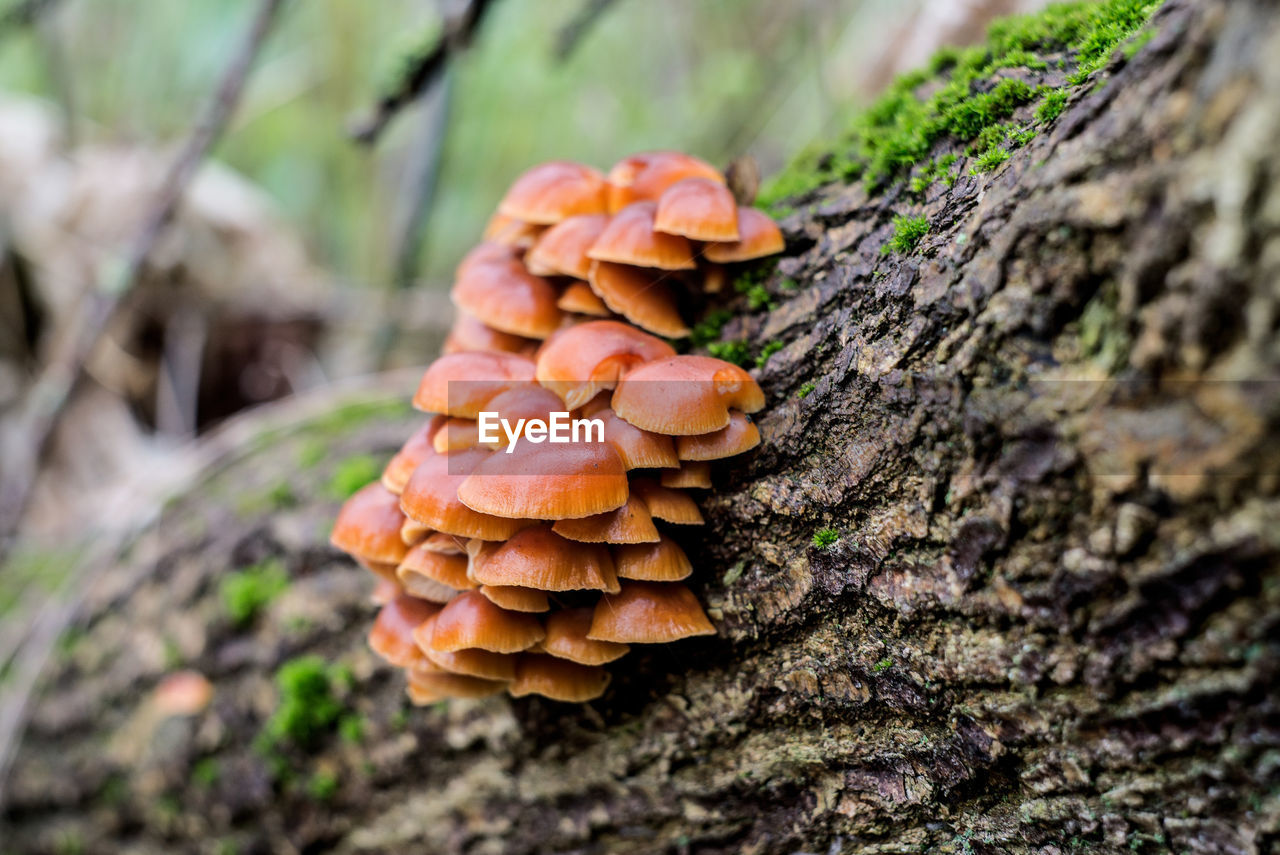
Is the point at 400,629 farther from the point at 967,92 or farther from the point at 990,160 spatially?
the point at 967,92

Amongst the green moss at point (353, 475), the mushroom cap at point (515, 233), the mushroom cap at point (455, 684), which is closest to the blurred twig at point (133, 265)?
the green moss at point (353, 475)

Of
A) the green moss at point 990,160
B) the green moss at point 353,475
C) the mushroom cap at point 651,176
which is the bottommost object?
the green moss at point 353,475

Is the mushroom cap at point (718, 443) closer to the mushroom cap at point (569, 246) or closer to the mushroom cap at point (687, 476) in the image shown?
the mushroom cap at point (687, 476)

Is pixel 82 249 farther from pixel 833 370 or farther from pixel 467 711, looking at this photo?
pixel 833 370

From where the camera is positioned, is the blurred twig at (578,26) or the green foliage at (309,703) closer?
the green foliage at (309,703)

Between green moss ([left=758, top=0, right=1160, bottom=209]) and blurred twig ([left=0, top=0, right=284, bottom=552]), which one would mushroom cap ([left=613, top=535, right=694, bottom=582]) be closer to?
green moss ([left=758, top=0, right=1160, bottom=209])

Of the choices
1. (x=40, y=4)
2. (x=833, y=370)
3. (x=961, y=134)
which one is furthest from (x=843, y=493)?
(x=40, y=4)
